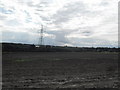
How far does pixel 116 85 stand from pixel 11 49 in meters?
34.1

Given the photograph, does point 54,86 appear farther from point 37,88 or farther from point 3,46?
point 3,46

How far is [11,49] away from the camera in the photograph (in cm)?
4122

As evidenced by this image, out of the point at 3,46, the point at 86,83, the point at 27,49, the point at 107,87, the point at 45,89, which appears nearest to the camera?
the point at 45,89

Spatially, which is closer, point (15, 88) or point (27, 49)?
point (15, 88)

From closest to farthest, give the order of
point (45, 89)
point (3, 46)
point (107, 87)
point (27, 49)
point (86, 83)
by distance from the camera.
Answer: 1. point (45, 89)
2. point (107, 87)
3. point (86, 83)
4. point (3, 46)
5. point (27, 49)

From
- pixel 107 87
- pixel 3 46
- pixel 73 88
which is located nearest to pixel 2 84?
pixel 73 88

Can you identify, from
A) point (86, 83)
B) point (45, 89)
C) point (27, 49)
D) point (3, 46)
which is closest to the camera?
point (45, 89)

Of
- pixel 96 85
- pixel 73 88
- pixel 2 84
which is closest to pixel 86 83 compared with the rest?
pixel 96 85

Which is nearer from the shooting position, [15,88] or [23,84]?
[15,88]

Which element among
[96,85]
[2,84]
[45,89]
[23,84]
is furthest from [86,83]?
[2,84]

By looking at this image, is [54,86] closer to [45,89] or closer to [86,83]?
[45,89]

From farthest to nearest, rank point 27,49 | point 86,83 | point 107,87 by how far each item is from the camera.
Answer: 1. point 27,49
2. point 86,83
3. point 107,87

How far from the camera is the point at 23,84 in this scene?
Result: 31.2 ft

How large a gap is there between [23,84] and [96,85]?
11.4 feet
